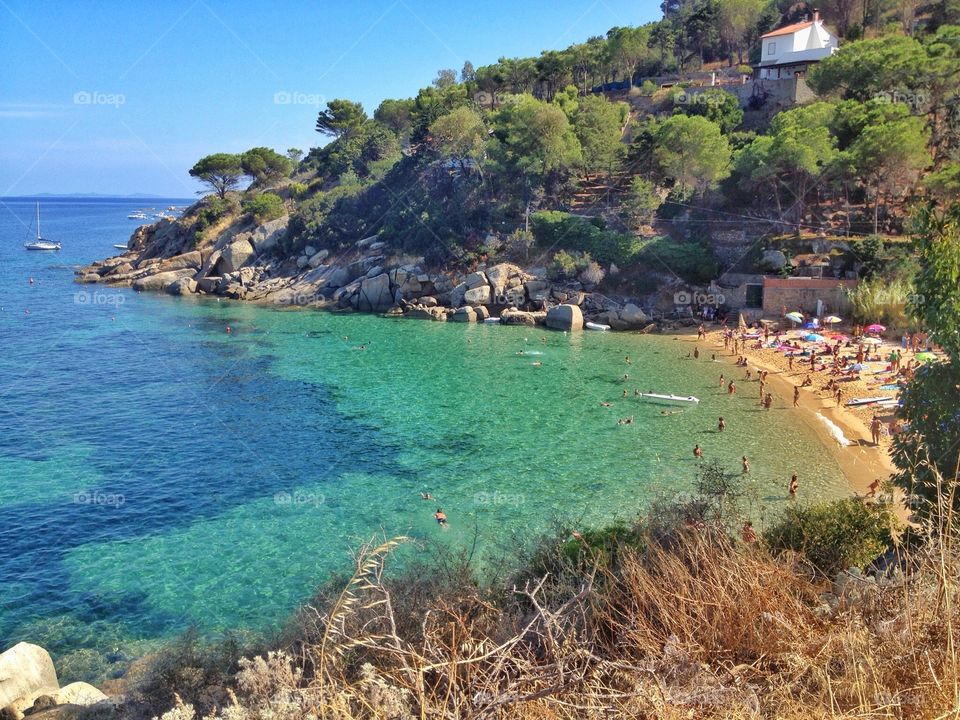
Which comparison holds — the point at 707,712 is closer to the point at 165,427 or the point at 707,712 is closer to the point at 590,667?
the point at 590,667

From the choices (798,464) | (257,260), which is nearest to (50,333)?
(257,260)

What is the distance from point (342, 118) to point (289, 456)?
72.7m

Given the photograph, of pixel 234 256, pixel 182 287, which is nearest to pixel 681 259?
pixel 234 256

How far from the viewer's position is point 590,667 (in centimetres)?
564

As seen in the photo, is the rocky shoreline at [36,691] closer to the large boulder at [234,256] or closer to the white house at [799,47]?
the large boulder at [234,256]

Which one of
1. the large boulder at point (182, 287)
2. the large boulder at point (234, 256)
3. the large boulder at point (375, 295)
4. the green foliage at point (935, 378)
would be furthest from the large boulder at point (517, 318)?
the green foliage at point (935, 378)

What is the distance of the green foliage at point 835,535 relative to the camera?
11.0 m

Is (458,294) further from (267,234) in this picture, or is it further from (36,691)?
(36,691)

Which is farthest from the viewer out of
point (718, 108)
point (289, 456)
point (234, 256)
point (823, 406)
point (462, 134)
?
point (234, 256)

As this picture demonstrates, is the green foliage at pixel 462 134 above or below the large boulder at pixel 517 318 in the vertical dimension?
above

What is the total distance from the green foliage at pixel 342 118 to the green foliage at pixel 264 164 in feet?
24.6

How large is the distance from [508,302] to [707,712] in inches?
1680

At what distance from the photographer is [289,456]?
22703mm

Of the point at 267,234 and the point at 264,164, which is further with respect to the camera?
the point at 264,164
